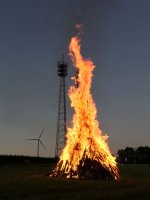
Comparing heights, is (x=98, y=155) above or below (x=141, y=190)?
above

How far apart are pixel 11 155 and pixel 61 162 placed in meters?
53.4

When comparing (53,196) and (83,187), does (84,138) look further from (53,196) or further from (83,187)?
(53,196)

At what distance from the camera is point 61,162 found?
145ft

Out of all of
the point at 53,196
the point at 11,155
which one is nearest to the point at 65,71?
the point at 11,155

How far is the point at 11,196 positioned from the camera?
24734 millimetres

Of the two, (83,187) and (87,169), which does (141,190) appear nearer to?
(83,187)

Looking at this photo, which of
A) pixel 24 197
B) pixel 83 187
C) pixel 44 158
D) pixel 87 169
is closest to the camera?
pixel 24 197

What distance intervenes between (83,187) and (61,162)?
13.6 metres

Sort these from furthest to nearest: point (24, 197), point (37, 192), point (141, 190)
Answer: point (141, 190) → point (37, 192) → point (24, 197)

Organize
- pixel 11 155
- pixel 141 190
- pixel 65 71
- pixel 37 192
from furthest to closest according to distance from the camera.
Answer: pixel 11 155 < pixel 65 71 < pixel 141 190 < pixel 37 192

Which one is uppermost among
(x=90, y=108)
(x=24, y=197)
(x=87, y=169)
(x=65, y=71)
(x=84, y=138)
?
(x=65, y=71)

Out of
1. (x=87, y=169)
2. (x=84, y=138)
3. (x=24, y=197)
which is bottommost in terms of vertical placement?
(x=24, y=197)

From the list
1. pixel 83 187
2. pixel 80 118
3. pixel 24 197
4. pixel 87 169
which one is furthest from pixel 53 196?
pixel 80 118

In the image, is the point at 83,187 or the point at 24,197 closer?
the point at 24,197
